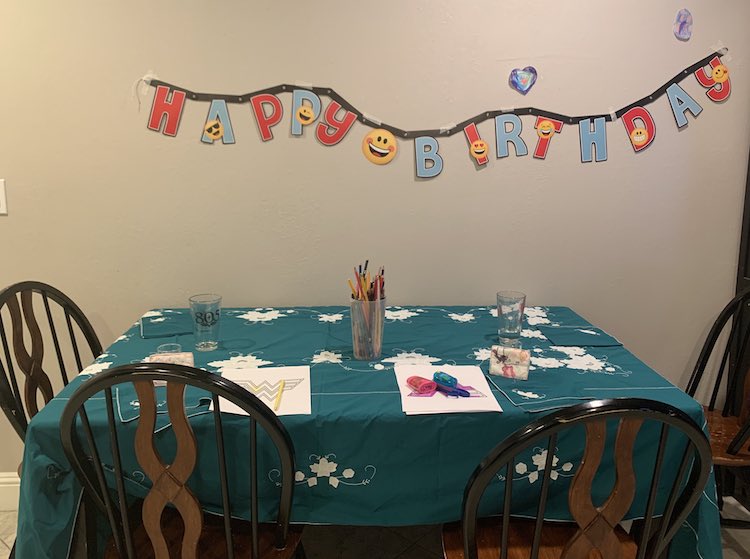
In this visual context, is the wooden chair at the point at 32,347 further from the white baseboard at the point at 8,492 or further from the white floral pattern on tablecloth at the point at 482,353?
the white floral pattern on tablecloth at the point at 482,353

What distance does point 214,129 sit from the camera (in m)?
1.94

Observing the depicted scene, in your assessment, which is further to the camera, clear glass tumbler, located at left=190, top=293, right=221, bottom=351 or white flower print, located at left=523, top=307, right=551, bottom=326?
white flower print, located at left=523, top=307, right=551, bottom=326

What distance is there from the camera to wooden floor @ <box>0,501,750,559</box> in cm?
187

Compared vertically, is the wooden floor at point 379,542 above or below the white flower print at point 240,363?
below

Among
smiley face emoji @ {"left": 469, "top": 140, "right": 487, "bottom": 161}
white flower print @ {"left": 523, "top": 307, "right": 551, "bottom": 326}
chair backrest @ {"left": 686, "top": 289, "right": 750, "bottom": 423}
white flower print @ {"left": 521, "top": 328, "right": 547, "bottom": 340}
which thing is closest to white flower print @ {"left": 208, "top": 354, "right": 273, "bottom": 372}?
white flower print @ {"left": 521, "top": 328, "right": 547, "bottom": 340}

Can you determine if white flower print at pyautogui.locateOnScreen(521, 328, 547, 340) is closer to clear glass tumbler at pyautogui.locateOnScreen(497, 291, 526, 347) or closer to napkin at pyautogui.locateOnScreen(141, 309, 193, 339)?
clear glass tumbler at pyautogui.locateOnScreen(497, 291, 526, 347)

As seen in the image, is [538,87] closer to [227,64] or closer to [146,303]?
[227,64]

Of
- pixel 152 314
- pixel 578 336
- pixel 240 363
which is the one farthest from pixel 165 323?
pixel 578 336

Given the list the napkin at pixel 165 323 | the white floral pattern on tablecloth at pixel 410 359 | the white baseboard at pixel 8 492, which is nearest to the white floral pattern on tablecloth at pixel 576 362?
the white floral pattern on tablecloth at pixel 410 359

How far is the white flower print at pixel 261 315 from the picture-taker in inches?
75.4

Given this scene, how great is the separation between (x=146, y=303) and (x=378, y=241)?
2.96 ft

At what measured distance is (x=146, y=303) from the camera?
2.06 metres

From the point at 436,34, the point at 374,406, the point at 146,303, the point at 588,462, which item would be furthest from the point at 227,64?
the point at 588,462

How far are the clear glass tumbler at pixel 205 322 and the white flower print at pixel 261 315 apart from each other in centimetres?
27
